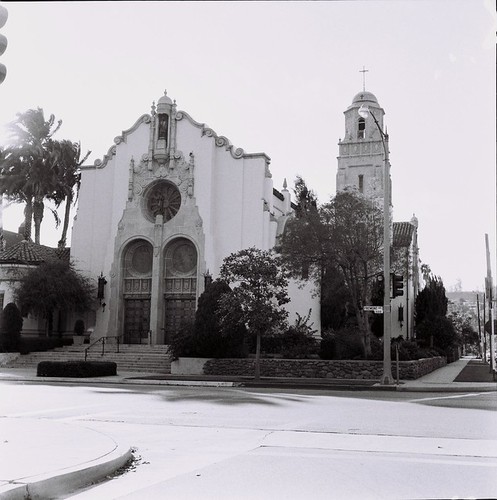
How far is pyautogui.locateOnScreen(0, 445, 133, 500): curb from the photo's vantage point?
22.5ft

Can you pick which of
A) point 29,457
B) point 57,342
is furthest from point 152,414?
point 57,342

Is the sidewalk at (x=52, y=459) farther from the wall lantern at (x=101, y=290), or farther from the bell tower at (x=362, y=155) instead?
the bell tower at (x=362, y=155)

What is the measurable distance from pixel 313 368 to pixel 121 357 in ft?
42.2

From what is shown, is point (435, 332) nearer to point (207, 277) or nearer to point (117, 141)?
point (207, 277)

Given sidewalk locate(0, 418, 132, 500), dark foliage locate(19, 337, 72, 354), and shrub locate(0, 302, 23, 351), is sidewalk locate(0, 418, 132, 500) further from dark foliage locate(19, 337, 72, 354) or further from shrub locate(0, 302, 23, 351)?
dark foliage locate(19, 337, 72, 354)

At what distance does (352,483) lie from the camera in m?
7.80

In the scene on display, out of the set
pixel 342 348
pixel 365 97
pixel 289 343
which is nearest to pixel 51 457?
pixel 342 348

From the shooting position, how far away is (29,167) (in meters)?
51.5

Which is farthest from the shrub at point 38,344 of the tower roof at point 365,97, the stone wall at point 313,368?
the tower roof at point 365,97

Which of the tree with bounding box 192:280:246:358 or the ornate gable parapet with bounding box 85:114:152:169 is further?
the ornate gable parapet with bounding box 85:114:152:169

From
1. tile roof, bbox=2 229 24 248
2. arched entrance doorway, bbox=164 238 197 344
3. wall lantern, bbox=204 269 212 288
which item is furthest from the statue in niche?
tile roof, bbox=2 229 24 248

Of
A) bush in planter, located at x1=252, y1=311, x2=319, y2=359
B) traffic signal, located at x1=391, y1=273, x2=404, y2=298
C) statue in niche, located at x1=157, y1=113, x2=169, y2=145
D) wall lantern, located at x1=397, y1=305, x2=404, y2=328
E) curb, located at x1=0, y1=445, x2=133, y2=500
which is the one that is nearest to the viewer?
curb, located at x1=0, y1=445, x2=133, y2=500

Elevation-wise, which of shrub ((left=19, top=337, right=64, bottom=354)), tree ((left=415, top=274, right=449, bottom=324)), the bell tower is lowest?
shrub ((left=19, top=337, right=64, bottom=354))

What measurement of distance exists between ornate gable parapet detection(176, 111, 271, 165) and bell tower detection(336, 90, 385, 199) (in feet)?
59.5
